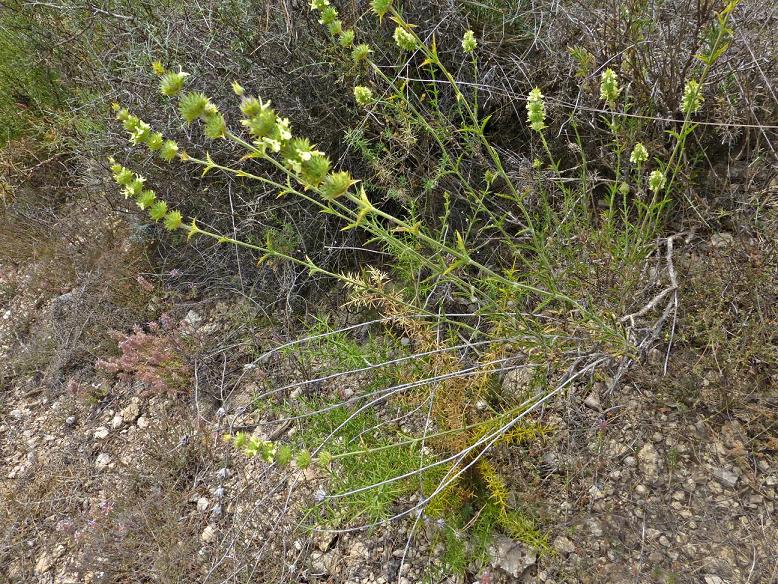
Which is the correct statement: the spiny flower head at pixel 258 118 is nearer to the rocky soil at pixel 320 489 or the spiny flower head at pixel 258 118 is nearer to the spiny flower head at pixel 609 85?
the spiny flower head at pixel 609 85

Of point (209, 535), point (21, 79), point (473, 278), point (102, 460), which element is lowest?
point (209, 535)

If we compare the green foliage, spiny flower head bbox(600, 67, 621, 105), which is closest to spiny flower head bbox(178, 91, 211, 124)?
spiny flower head bbox(600, 67, 621, 105)

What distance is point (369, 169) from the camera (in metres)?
2.75

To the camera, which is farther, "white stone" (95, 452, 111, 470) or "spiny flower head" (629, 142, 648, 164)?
"white stone" (95, 452, 111, 470)

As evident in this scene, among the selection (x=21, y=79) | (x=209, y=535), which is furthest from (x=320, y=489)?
(x=21, y=79)

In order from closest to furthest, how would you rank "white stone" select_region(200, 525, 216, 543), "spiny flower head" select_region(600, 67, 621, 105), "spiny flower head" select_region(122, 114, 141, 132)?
"spiny flower head" select_region(122, 114, 141, 132) → "spiny flower head" select_region(600, 67, 621, 105) → "white stone" select_region(200, 525, 216, 543)

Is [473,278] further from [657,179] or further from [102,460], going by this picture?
[102,460]

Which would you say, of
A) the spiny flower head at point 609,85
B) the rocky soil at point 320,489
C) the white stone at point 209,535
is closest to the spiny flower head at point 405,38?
the spiny flower head at point 609,85

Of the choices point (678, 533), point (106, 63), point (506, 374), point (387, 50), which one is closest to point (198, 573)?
point (506, 374)

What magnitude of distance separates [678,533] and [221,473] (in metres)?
1.85

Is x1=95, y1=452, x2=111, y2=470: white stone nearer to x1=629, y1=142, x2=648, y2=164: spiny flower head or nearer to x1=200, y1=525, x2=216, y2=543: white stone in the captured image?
x1=200, y1=525, x2=216, y2=543: white stone

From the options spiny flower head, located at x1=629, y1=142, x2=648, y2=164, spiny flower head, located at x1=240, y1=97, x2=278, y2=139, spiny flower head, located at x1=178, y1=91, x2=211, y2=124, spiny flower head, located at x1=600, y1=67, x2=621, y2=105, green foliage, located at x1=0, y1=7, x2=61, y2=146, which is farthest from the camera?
green foliage, located at x1=0, y1=7, x2=61, y2=146

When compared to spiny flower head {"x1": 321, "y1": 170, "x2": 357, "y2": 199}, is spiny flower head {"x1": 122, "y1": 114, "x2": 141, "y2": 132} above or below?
above

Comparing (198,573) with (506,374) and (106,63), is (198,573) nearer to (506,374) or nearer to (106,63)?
(506,374)
